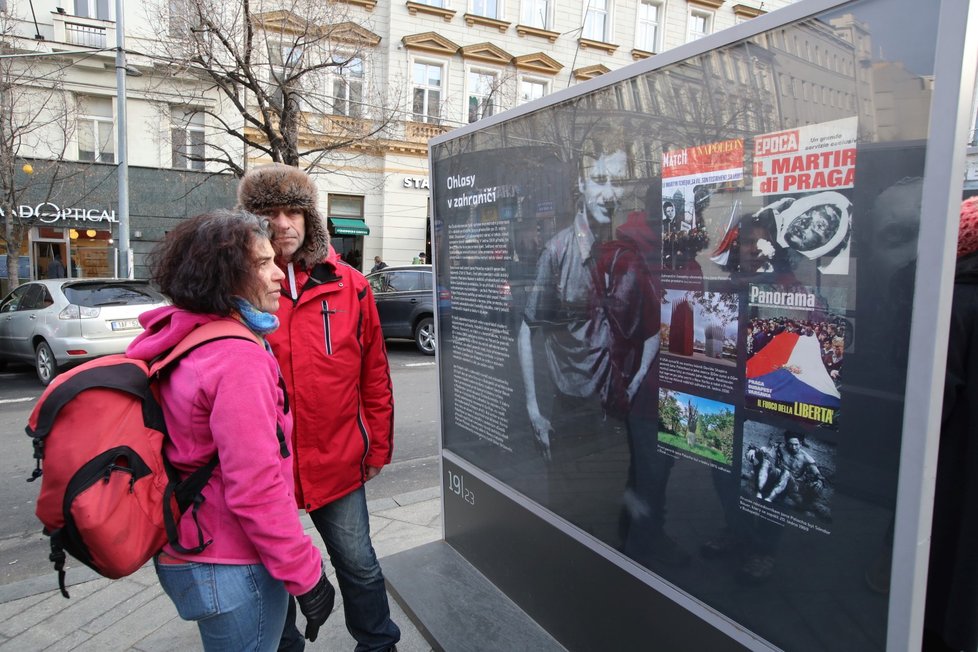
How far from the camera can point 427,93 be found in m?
21.0

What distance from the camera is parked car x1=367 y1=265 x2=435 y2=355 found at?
11281 mm

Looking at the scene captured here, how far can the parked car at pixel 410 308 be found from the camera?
11.3 meters

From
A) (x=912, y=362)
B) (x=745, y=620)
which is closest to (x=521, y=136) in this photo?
(x=912, y=362)

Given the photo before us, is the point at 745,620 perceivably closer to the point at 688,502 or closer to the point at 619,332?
the point at 688,502

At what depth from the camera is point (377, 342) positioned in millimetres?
2502

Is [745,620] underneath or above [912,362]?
underneath

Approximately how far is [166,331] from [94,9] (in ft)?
68.8

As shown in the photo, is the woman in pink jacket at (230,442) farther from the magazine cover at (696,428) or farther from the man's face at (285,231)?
the magazine cover at (696,428)

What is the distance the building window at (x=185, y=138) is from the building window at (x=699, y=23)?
708 inches

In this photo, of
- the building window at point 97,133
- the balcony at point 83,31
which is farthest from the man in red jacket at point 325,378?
the building window at point 97,133

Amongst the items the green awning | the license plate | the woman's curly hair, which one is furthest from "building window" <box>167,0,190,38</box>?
the woman's curly hair

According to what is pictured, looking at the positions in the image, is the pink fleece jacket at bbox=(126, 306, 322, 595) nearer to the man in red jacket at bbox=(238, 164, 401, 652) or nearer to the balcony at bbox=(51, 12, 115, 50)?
the man in red jacket at bbox=(238, 164, 401, 652)

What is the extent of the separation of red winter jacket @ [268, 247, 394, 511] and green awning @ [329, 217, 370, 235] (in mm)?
19021

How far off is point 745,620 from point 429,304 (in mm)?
9791
